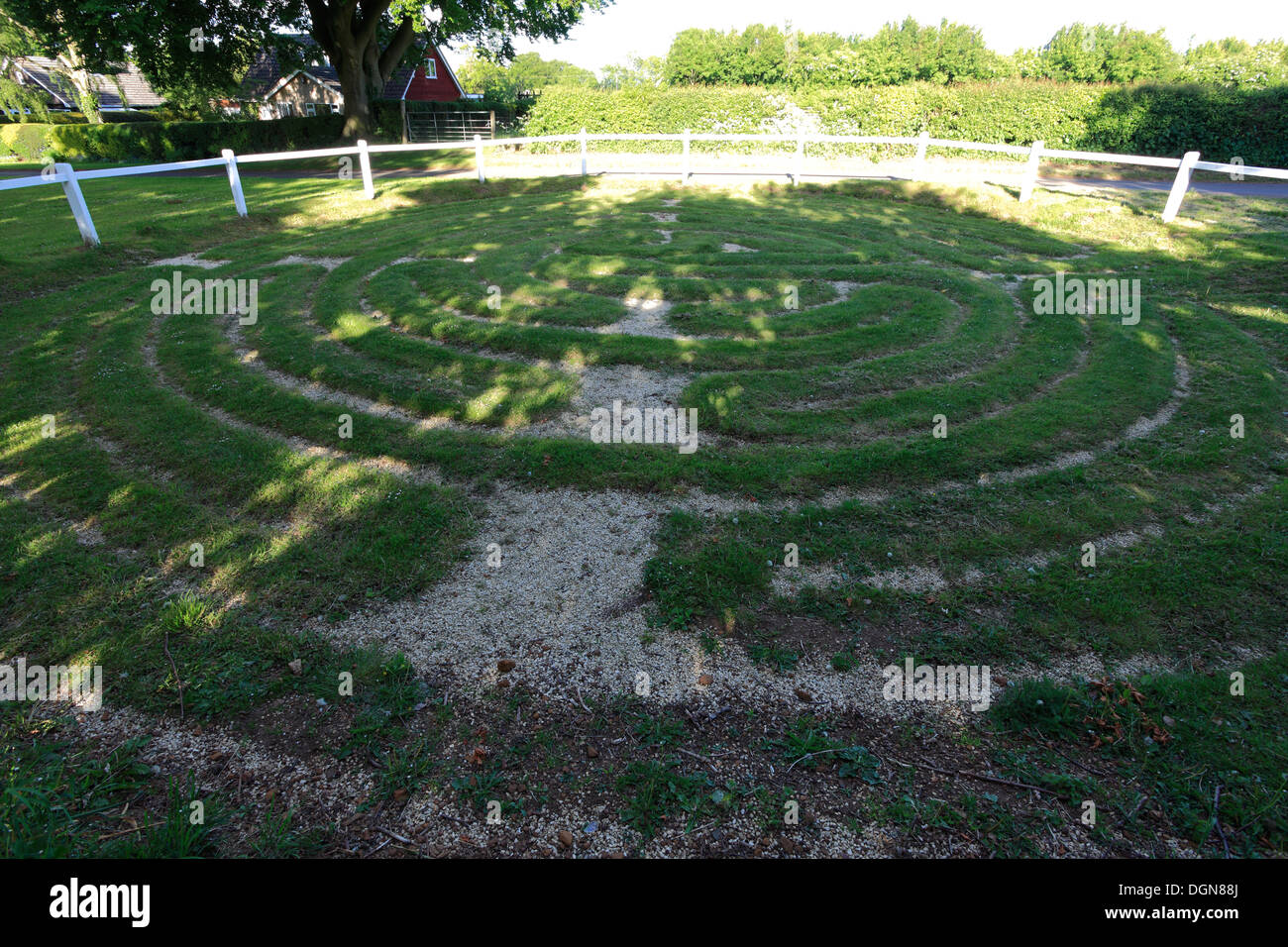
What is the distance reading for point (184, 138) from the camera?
1339 inches

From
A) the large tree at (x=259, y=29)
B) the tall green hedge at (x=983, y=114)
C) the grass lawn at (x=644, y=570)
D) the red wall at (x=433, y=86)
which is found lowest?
the grass lawn at (x=644, y=570)

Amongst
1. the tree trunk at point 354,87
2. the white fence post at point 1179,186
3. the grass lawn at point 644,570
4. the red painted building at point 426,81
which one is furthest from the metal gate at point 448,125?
the white fence post at point 1179,186

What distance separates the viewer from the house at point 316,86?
5431cm

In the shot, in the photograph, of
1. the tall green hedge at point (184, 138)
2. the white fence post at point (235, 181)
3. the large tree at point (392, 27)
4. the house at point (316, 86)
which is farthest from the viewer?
the house at point (316, 86)

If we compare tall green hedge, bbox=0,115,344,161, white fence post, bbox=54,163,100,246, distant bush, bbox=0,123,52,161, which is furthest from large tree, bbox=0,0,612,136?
white fence post, bbox=54,163,100,246

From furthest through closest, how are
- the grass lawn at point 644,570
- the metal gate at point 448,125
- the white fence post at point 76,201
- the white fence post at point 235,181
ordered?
the metal gate at point 448,125 → the white fence post at point 235,181 → the white fence post at point 76,201 → the grass lawn at point 644,570

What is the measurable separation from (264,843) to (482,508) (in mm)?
3437

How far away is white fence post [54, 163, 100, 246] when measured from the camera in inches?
516

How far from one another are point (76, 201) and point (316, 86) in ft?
190

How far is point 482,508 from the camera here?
21.1ft

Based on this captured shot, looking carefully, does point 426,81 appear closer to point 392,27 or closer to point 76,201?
point 392,27

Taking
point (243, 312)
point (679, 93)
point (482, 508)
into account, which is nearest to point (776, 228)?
point (243, 312)

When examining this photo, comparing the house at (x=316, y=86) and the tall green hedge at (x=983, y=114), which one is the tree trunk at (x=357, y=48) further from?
the house at (x=316, y=86)

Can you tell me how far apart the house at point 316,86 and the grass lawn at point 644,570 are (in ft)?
172
